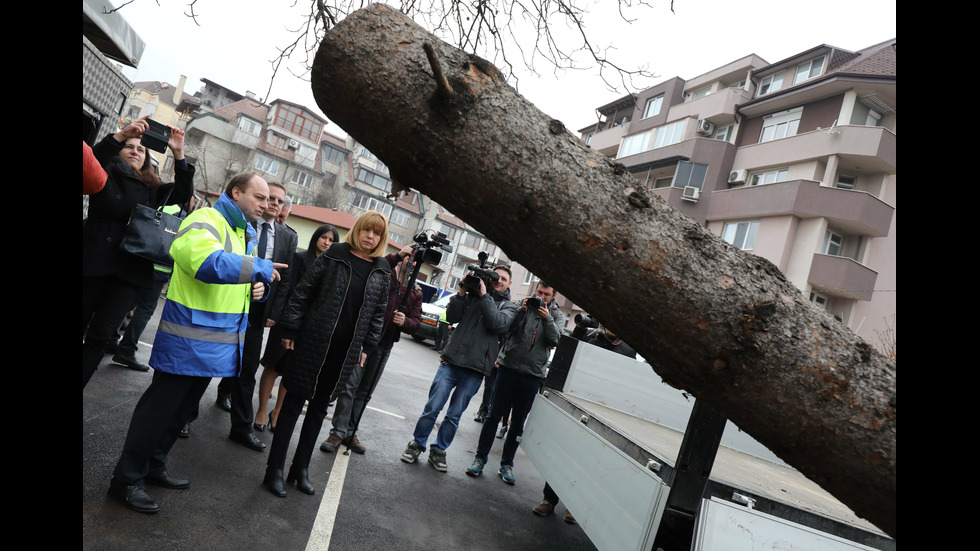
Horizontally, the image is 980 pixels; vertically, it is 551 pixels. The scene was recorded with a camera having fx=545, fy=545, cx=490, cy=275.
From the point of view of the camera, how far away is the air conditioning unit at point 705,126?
2947 centimetres

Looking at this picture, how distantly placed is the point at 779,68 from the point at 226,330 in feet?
105

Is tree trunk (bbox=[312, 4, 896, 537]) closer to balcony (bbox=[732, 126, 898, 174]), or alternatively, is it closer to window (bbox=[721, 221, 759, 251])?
balcony (bbox=[732, 126, 898, 174])

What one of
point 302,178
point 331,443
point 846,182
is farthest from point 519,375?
point 302,178

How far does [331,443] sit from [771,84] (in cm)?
3122

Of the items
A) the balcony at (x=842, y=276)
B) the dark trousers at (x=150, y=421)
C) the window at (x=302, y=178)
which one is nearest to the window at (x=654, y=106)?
the balcony at (x=842, y=276)

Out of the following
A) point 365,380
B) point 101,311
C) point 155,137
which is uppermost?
point 155,137

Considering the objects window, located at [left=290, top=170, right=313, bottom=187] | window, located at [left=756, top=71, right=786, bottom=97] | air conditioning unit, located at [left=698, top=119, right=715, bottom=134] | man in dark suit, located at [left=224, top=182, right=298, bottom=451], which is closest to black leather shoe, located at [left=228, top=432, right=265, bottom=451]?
man in dark suit, located at [left=224, top=182, right=298, bottom=451]

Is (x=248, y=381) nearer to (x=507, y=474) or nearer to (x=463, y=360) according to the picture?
(x=463, y=360)

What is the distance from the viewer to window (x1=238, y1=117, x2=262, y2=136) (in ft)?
181

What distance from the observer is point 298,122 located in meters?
56.9

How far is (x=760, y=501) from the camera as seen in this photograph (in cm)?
270

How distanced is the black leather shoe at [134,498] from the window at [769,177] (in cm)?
2709

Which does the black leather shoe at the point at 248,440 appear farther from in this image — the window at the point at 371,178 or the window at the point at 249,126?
the window at the point at 249,126
